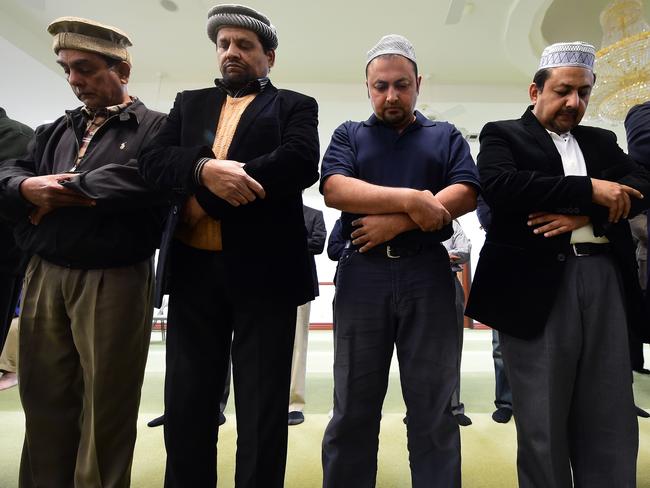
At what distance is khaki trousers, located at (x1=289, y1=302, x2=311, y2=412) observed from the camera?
309 centimetres

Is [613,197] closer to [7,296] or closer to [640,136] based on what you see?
[640,136]

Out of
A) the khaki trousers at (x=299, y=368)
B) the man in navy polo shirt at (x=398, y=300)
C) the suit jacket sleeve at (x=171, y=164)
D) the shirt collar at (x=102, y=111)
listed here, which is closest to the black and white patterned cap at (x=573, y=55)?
the man in navy polo shirt at (x=398, y=300)

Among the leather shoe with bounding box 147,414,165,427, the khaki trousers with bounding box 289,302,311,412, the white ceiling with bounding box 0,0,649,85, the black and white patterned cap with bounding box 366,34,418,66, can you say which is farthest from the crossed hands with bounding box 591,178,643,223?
the white ceiling with bounding box 0,0,649,85

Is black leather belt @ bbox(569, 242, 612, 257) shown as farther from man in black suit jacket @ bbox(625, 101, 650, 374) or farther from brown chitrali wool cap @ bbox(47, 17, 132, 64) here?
brown chitrali wool cap @ bbox(47, 17, 132, 64)

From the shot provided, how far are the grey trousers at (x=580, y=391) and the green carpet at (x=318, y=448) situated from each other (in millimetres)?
694

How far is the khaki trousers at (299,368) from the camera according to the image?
3.09 metres

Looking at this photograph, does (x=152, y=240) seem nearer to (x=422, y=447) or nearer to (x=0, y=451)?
(x=422, y=447)

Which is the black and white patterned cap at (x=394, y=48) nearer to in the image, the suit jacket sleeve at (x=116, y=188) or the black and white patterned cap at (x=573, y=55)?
the black and white patterned cap at (x=573, y=55)

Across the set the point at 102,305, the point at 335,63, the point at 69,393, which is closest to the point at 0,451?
the point at 69,393

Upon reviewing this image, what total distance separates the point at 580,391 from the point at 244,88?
153 cm

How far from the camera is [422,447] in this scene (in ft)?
4.65

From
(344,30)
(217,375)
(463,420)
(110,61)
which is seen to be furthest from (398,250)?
(344,30)

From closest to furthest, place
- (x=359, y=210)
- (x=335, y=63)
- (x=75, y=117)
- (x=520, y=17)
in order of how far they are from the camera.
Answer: (x=359, y=210), (x=75, y=117), (x=520, y=17), (x=335, y=63)

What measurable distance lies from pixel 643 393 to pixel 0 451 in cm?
461
